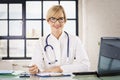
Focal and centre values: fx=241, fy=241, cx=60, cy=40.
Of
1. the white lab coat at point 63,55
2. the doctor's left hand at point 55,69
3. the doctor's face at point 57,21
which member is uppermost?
the doctor's face at point 57,21

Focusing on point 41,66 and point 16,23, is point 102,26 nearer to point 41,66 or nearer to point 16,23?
point 16,23

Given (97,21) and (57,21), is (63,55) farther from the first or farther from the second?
(97,21)

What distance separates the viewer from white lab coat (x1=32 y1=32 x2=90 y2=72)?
95.1 inches

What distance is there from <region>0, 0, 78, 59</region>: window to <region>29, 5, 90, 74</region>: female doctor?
260 cm

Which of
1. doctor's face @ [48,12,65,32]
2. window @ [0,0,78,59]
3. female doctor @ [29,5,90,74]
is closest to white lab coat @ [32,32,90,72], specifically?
Result: female doctor @ [29,5,90,74]

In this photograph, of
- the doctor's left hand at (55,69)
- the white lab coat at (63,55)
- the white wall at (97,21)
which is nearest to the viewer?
the doctor's left hand at (55,69)

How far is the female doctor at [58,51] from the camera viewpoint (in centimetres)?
238

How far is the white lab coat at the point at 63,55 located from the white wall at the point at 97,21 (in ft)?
7.59

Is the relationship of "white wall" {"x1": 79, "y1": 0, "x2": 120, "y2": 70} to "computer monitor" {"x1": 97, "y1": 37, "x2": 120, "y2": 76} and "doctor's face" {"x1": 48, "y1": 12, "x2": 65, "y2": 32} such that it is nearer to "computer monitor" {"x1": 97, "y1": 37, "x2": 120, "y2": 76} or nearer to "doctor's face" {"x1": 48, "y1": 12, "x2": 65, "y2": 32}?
"doctor's face" {"x1": 48, "y1": 12, "x2": 65, "y2": 32}

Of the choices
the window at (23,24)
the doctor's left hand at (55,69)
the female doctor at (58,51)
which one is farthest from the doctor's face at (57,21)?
the window at (23,24)

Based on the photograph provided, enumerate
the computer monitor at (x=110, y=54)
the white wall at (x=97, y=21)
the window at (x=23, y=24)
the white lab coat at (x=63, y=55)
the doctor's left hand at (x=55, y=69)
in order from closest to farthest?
the computer monitor at (x=110, y=54)
the doctor's left hand at (x=55, y=69)
the white lab coat at (x=63, y=55)
the white wall at (x=97, y=21)
the window at (x=23, y=24)

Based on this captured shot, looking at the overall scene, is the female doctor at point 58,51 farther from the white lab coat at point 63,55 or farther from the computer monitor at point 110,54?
the computer monitor at point 110,54

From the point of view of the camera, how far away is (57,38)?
253 centimetres

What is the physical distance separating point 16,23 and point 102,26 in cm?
181
